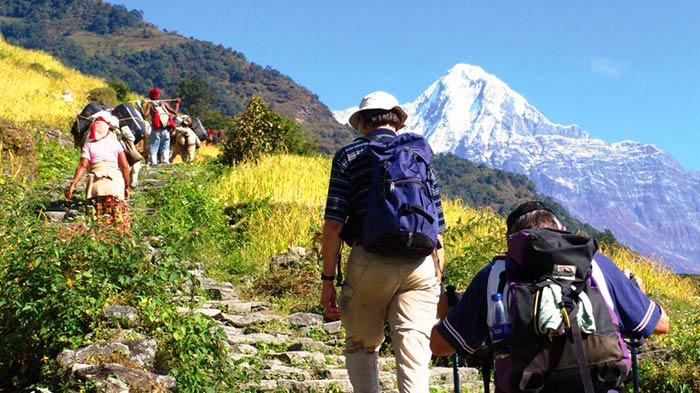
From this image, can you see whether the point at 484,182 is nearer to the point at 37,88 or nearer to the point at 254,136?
the point at 37,88

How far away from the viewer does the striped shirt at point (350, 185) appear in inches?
171

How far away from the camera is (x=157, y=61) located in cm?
17538

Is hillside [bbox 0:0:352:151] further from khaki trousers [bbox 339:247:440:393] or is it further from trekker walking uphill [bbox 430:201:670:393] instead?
trekker walking uphill [bbox 430:201:670:393]

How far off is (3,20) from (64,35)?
13112 mm

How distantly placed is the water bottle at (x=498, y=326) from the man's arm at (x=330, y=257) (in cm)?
148

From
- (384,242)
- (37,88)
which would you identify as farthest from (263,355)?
(37,88)

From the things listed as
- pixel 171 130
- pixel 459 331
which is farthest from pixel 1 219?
pixel 171 130

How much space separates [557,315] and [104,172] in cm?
652

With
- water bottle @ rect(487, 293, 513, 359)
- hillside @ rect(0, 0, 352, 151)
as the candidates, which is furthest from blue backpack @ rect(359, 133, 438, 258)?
hillside @ rect(0, 0, 352, 151)

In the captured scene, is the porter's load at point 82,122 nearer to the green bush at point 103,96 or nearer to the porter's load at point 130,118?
the porter's load at point 130,118

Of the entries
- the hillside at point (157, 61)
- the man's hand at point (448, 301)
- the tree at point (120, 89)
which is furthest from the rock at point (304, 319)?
the hillside at point (157, 61)

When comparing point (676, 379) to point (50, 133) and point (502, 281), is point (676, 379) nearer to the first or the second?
point (502, 281)

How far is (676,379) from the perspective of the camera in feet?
22.3

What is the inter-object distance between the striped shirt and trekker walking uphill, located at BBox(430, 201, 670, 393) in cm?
130
